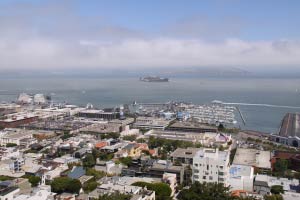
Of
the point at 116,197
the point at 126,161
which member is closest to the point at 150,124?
the point at 126,161

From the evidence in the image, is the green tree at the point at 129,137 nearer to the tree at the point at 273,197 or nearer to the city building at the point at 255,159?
the city building at the point at 255,159

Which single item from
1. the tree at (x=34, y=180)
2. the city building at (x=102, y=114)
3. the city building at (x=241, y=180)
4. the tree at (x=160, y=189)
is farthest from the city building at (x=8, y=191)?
the city building at (x=102, y=114)

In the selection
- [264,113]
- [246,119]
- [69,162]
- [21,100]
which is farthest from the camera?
[21,100]

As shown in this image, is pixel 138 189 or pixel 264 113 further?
pixel 264 113

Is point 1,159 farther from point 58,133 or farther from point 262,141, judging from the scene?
point 262,141

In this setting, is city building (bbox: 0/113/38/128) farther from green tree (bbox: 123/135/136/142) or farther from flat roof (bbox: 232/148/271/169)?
flat roof (bbox: 232/148/271/169)

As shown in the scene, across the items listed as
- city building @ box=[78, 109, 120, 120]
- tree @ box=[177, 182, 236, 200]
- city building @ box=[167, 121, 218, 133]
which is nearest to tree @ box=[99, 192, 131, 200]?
tree @ box=[177, 182, 236, 200]

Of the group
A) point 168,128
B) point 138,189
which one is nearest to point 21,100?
point 168,128

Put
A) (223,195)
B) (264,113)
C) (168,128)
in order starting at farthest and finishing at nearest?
(264,113) → (168,128) → (223,195)
